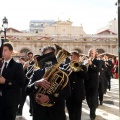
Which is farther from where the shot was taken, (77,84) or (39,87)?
(77,84)

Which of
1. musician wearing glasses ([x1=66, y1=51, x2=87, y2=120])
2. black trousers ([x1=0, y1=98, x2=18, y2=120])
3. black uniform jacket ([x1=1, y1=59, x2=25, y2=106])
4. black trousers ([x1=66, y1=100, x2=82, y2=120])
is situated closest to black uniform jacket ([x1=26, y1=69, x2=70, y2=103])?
black uniform jacket ([x1=1, y1=59, x2=25, y2=106])

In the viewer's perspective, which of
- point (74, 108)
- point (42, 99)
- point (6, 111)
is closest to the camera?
point (42, 99)

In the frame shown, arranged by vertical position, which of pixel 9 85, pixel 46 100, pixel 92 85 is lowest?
pixel 92 85

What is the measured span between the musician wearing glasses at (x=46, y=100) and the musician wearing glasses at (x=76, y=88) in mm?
1761

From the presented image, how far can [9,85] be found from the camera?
4.88 meters

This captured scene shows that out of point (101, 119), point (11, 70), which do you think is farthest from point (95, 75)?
point (11, 70)

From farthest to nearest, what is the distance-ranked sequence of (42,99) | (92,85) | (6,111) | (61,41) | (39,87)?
(61,41) < (92,85) < (6,111) < (39,87) < (42,99)

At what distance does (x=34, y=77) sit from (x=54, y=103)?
21.6 inches

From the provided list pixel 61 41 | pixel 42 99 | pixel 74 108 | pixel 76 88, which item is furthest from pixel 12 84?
pixel 61 41

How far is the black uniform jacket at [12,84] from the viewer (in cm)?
489

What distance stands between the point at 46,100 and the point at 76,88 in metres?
2.08

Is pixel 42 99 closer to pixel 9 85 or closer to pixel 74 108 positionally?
pixel 9 85

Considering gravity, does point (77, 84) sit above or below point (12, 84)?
below

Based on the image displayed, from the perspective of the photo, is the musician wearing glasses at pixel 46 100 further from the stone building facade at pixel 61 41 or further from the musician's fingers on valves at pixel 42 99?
the stone building facade at pixel 61 41
